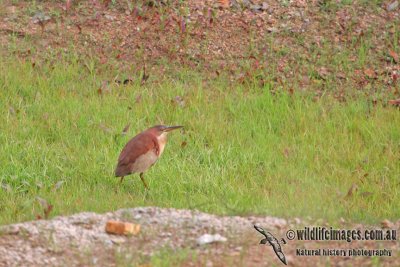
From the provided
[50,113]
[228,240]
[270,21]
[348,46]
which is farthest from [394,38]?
[228,240]

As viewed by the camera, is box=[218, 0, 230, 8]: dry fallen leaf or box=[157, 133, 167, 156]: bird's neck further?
box=[218, 0, 230, 8]: dry fallen leaf

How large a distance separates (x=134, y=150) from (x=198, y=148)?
4.32 feet

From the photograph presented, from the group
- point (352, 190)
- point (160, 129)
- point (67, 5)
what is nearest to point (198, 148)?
point (160, 129)

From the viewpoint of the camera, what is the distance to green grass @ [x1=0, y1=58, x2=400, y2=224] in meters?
7.89

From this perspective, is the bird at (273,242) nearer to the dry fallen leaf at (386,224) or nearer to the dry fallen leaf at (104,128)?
the dry fallen leaf at (386,224)

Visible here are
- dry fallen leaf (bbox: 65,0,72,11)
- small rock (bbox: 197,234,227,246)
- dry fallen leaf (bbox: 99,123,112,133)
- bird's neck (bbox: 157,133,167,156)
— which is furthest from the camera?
dry fallen leaf (bbox: 65,0,72,11)

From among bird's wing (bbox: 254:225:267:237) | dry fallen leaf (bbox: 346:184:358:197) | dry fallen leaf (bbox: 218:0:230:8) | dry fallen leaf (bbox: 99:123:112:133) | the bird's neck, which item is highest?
dry fallen leaf (bbox: 218:0:230:8)

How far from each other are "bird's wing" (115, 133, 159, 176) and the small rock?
1683 millimetres

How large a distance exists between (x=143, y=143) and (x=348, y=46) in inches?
164

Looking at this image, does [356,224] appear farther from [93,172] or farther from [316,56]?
[316,56]

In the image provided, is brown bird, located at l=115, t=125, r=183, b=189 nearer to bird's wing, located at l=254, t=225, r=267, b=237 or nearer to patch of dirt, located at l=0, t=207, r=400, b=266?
patch of dirt, located at l=0, t=207, r=400, b=266

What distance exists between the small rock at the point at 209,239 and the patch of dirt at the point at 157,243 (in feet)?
0.12

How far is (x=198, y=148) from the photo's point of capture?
9.14 metres

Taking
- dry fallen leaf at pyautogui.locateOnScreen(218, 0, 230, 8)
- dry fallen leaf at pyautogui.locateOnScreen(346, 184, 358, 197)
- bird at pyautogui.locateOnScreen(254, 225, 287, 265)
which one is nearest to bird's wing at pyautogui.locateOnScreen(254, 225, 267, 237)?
bird at pyautogui.locateOnScreen(254, 225, 287, 265)
